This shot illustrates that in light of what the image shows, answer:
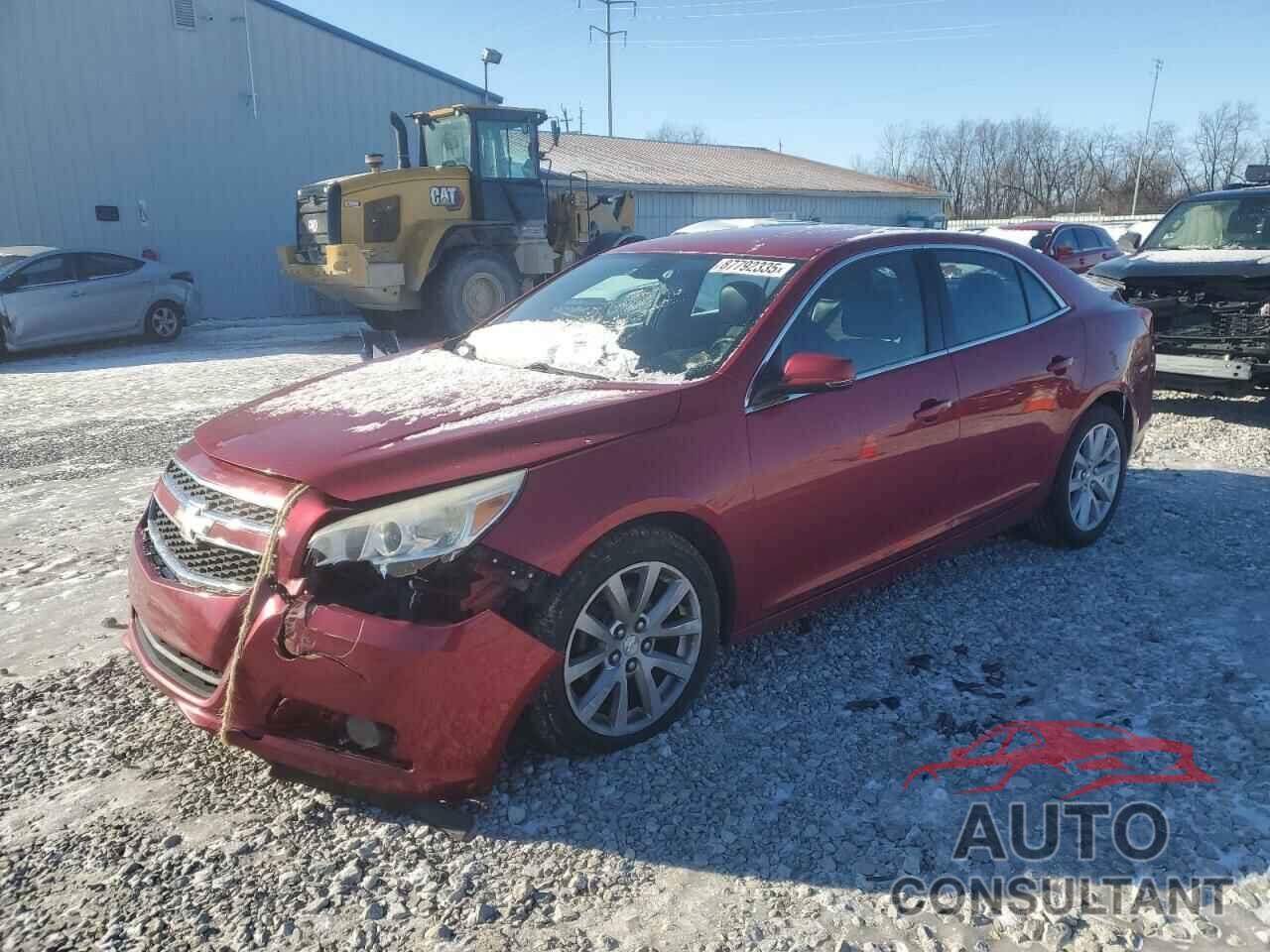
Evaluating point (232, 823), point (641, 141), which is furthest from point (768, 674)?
point (641, 141)

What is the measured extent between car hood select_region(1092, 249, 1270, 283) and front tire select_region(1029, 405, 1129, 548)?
150 inches

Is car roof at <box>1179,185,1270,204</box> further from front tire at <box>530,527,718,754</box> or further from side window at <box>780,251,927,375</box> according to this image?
front tire at <box>530,527,718,754</box>

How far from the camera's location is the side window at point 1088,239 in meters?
15.0

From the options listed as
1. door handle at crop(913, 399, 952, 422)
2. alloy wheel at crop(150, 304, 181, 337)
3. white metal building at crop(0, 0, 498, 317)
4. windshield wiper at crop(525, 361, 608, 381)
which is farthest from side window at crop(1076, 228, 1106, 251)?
white metal building at crop(0, 0, 498, 317)

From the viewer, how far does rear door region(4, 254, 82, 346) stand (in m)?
12.9

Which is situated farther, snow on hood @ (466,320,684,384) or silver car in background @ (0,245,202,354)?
silver car in background @ (0,245,202,354)

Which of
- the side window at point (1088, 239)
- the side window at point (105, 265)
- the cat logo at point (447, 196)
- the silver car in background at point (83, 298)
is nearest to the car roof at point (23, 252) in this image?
the silver car in background at point (83, 298)

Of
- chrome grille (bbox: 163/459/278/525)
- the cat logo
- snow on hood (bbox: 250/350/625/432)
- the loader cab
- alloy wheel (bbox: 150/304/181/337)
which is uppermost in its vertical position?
the loader cab

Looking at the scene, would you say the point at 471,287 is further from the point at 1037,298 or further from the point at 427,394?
the point at 427,394

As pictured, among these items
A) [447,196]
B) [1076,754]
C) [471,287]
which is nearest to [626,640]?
[1076,754]

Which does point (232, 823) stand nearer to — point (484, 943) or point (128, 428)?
point (484, 943)

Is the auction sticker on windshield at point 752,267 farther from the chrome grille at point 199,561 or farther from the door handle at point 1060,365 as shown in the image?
the chrome grille at point 199,561

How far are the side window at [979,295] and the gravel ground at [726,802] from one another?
4.00 feet

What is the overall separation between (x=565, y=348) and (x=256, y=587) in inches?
65.7
